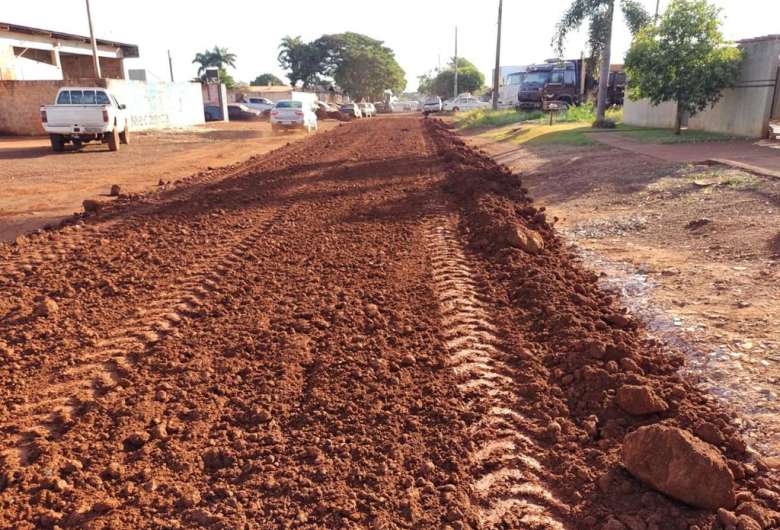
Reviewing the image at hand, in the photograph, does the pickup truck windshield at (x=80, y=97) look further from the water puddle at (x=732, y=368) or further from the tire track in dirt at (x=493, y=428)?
the water puddle at (x=732, y=368)

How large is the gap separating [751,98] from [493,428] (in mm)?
17554

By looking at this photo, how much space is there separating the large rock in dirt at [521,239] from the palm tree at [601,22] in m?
19.5

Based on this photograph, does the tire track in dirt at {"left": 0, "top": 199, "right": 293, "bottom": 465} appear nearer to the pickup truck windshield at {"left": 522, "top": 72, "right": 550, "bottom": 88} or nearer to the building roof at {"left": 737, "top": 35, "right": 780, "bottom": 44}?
the building roof at {"left": 737, "top": 35, "right": 780, "bottom": 44}

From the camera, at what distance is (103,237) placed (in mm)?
7449

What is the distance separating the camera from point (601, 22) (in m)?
24.2

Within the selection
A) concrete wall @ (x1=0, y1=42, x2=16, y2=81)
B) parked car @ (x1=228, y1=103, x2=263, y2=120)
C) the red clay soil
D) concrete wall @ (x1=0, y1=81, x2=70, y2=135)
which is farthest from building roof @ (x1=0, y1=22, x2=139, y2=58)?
the red clay soil

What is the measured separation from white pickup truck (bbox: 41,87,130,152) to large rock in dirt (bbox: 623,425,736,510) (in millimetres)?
18865

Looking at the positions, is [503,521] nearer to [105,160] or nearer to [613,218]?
[613,218]

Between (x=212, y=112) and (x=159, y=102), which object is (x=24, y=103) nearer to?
(x=159, y=102)

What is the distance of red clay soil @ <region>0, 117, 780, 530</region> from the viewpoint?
275 cm

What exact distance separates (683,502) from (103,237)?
6.89m

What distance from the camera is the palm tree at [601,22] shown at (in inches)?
942

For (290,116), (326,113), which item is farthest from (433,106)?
(290,116)

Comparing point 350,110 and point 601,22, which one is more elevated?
point 601,22
